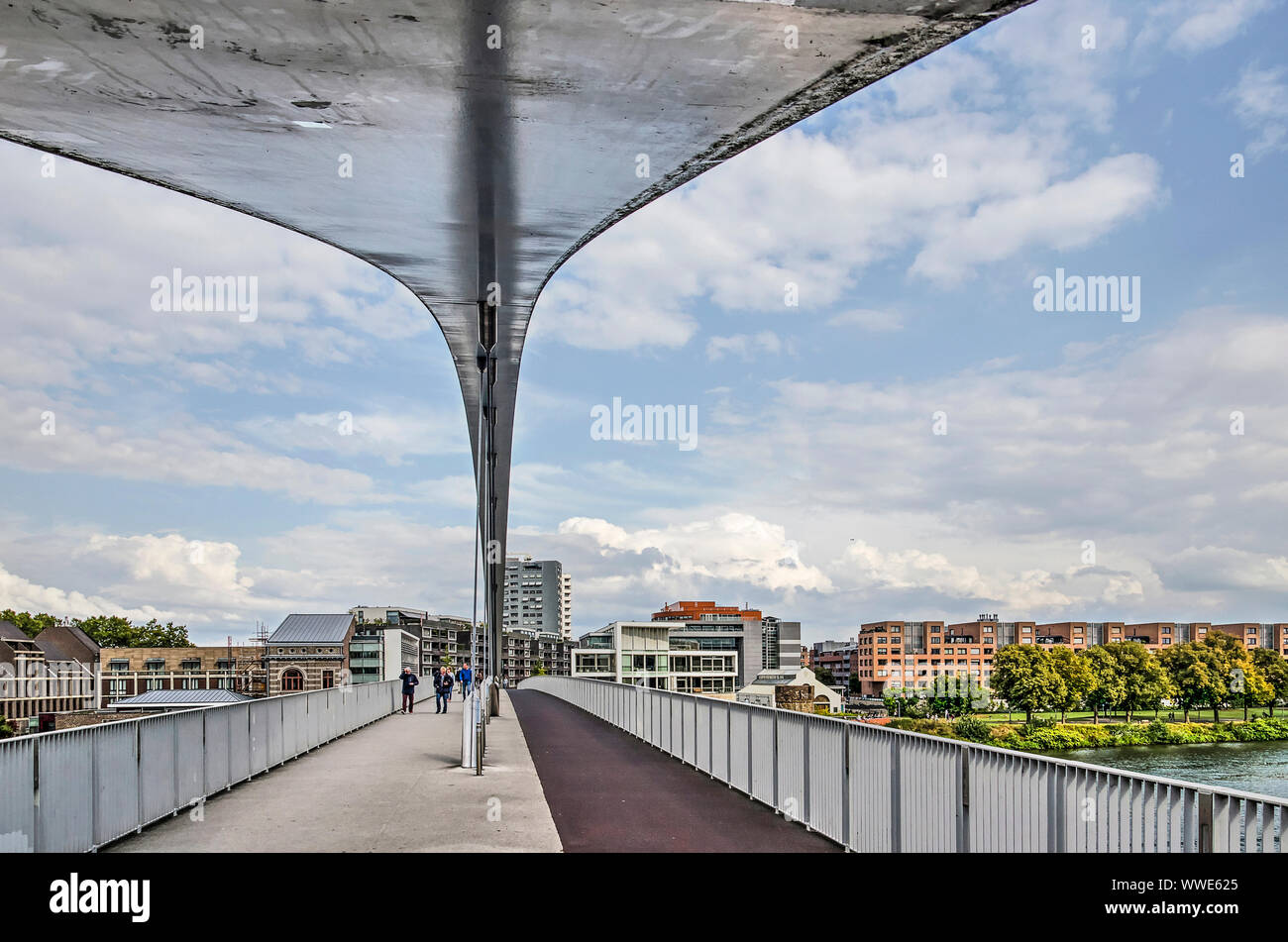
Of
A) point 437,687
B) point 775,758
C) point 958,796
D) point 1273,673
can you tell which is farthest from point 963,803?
point 1273,673

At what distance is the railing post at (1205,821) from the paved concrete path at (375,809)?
5781 millimetres

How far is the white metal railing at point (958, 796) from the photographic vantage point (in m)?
5.23

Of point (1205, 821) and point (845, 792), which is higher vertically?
point (1205, 821)

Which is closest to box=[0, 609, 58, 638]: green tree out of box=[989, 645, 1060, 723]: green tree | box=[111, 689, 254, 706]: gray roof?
box=[111, 689, 254, 706]: gray roof

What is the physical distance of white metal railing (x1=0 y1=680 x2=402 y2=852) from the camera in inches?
323

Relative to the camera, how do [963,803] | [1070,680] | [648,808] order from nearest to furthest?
1. [963,803]
2. [648,808]
3. [1070,680]

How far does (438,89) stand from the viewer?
11.0 meters

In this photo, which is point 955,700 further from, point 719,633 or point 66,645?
point 66,645

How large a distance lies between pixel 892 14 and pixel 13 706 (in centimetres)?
10395

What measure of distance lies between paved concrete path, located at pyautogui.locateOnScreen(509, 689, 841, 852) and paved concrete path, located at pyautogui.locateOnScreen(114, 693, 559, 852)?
0.41 meters

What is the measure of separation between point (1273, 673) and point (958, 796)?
11655cm
